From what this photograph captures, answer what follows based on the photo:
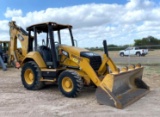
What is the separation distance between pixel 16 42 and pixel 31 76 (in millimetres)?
2555

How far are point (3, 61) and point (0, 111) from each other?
1152cm

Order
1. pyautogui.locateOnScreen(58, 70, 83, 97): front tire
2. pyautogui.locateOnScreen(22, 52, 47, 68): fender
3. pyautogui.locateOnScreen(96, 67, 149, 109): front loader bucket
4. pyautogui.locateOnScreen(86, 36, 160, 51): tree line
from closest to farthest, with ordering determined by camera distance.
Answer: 1. pyautogui.locateOnScreen(96, 67, 149, 109): front loader bucket
2. pyautogui.locateOnScreen(58, 70, 83, 97): front tire
3. pyautogui.locateOnScreen(22, 52, 47, 68): fender
4. pyautogui.locateOnScreen(86, 36, 160, 51): tree line

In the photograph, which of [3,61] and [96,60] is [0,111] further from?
[3,61]

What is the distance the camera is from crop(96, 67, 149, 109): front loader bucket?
7.11m

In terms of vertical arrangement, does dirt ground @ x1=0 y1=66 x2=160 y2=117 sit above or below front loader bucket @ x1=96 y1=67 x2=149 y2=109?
below

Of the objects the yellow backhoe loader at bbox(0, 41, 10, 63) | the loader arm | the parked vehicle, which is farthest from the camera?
the parked vehicle

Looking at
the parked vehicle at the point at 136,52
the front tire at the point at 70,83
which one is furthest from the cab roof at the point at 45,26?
the parked vehicle at the point at 136,52

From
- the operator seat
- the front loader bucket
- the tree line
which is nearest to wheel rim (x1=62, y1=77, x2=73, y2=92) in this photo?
the operator seat

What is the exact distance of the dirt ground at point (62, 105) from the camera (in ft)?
21.2

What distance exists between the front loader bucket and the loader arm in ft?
14.2

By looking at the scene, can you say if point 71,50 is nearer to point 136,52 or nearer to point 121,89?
point 121,89

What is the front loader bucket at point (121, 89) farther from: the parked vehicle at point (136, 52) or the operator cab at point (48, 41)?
the parked vehicle at point (136, 52)

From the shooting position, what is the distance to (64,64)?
9.06 metres

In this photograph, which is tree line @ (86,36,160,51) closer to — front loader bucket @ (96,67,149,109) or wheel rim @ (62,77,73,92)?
front loader bucket @ (96,67,149,109)
